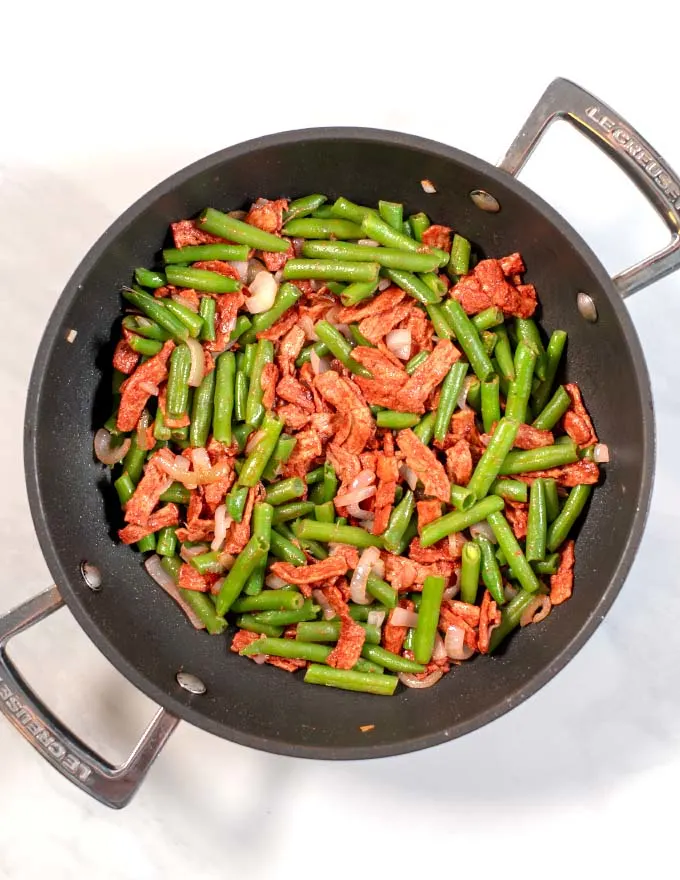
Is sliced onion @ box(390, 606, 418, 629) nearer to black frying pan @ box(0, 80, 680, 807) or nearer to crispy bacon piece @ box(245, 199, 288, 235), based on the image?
black frying pan @ box(0, 80, 680, 807)

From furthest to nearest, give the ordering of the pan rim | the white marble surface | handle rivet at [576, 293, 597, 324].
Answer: the white marble surface
handle rivet at [576, 293, 597, 324]
the pan rim

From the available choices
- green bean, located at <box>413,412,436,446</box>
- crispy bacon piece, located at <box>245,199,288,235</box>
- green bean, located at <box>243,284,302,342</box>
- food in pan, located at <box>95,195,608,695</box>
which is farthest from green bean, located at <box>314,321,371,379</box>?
crispy bacon piece, located at <box>245,199,288,235</box>

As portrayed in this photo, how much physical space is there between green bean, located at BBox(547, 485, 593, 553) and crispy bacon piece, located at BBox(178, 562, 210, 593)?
41.8 inches

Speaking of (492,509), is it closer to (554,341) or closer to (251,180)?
(554,341)

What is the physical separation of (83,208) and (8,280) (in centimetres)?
38

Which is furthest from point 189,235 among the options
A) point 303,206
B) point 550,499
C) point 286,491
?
point 550,499

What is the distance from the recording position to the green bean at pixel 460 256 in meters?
2.54

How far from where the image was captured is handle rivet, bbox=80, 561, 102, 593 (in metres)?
2.41

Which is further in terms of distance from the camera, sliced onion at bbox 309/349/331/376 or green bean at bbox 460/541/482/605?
sliced onion at bbox 309/349/331/376

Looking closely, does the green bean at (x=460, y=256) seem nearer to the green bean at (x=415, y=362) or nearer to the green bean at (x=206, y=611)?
the green bean at (x=415, y=362)

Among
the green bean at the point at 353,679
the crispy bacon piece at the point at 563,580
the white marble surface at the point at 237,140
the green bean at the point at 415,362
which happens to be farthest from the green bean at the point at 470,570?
Answer: the white marble surface at the point at 237,140

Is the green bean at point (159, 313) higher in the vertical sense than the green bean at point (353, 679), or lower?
higher

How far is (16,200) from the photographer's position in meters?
2.94

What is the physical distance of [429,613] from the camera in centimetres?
237
